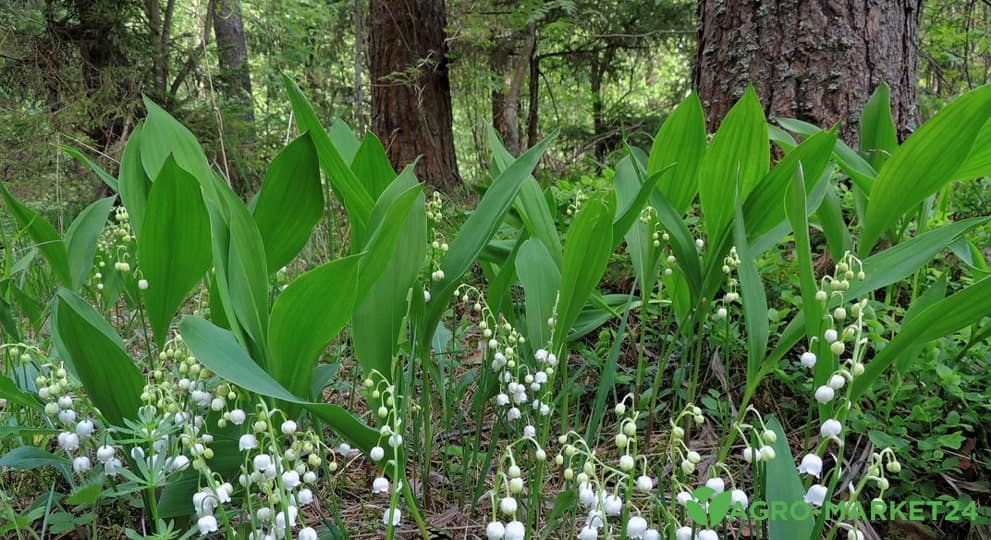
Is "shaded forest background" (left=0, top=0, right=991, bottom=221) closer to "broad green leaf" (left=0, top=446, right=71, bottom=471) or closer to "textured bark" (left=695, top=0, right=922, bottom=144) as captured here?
"textured bark" (left=695, top=0, right=922, bottom=144)

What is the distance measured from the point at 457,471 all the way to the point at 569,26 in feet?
14.5

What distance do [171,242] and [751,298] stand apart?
3.42 feet

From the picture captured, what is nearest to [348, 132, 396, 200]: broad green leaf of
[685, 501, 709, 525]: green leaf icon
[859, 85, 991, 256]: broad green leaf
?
[685, 501, 709, 525]: green leaf icon

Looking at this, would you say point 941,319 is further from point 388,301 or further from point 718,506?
point 388,301

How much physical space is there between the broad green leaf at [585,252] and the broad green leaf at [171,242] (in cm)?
65

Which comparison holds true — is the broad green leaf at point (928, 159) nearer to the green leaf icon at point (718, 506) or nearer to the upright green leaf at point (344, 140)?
the green leaf icon at point (718, 506)

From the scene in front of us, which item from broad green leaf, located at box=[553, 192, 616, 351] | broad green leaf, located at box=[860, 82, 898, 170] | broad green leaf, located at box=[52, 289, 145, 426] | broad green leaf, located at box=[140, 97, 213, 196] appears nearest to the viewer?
broad green leaf, located at box=[52, 289, 145, 426]

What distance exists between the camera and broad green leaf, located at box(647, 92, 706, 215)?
4.62 feet

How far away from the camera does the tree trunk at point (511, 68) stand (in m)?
5.46

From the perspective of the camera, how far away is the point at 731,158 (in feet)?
4.47

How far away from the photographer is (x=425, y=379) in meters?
1.34

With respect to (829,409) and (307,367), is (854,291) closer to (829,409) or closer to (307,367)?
(829,409)

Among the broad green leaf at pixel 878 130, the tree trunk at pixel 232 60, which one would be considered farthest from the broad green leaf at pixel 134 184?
the tree trunk at pixel 232 60

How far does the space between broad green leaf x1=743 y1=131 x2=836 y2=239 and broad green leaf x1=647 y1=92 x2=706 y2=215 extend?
0.58 ft
